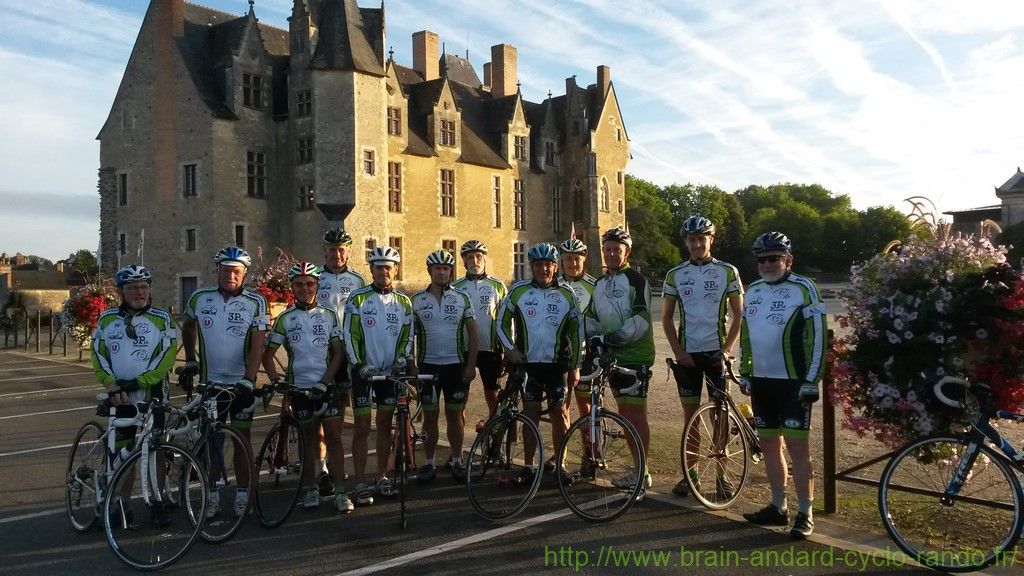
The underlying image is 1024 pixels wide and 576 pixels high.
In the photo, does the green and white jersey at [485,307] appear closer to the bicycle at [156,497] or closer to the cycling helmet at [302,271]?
the cycling helmet at [302,271]

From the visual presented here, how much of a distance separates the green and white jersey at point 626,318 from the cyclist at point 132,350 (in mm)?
3843

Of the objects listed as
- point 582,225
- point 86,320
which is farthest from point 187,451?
point 582,225

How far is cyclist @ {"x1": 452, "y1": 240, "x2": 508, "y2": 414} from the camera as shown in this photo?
866cm

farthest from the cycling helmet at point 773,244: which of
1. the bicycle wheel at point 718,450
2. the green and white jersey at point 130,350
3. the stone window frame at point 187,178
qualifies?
the stone window frame at point 187,178

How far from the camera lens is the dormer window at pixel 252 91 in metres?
35.1

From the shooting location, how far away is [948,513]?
6.03 m

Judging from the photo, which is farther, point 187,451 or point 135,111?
point 135,111

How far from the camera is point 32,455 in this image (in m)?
9.58

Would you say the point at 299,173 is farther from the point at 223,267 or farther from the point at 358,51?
the point at 223,267

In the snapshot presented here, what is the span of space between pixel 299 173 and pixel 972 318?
33.1m

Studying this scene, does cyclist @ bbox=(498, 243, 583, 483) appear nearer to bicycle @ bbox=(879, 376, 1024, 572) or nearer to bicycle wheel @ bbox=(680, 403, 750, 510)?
bicycle wheel @ bbox=(680, 403, 750, 510)

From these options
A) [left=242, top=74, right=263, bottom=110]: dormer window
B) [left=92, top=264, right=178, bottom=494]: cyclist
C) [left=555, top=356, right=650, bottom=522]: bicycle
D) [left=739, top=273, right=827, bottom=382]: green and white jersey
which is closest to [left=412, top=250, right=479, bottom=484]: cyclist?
[left=555, top=356, right=650, bottom=522]: bicycle

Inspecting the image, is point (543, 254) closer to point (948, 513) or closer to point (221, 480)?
point (221, 480)

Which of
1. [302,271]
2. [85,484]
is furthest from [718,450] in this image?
[85,484]
